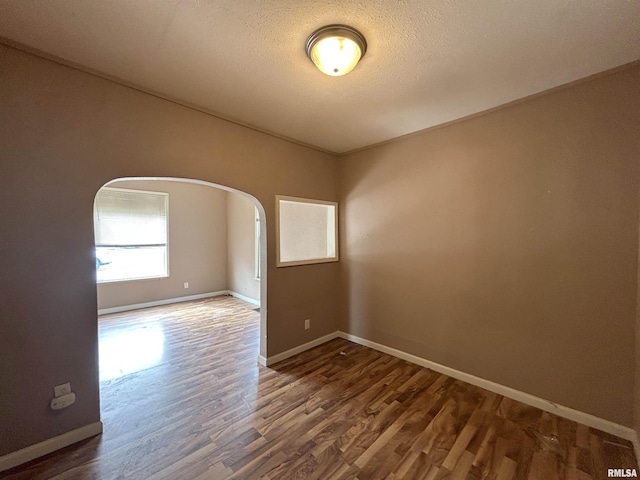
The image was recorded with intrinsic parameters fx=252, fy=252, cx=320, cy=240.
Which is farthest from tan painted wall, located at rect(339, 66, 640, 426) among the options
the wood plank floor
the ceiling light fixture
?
the ceiling light fixture

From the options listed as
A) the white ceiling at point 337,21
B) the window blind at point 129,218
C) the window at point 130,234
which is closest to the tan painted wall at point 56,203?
the white ceiling at point 337,21

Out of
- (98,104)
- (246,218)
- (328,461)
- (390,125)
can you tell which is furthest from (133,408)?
(246,218)

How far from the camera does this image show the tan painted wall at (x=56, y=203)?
1637 millimetres

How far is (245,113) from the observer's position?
254 cm

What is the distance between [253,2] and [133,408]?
313 centimetres

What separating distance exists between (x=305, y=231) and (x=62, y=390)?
107 inches

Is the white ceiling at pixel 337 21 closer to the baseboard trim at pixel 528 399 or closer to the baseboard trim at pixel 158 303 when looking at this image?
the baseboard trim at pixel 528 399

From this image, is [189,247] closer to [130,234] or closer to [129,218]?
[130,234]

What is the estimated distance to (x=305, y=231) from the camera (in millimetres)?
3604

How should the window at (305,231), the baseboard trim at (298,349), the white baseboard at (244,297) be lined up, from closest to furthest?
1. the baseboard trim at (298,349)
2. the window at (305,231)
3. the white baseboard at (244,297)

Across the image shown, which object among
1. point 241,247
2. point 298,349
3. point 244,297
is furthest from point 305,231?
point 244,297

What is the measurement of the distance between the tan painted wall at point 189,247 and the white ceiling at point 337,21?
4.14m

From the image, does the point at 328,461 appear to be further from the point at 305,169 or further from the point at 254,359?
the point at 305,169

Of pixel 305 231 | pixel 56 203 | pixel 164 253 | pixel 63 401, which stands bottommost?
pixel 63 401
